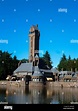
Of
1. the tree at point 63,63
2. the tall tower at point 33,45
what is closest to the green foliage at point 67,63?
the tree at point 63,63

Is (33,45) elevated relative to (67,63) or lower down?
elevated

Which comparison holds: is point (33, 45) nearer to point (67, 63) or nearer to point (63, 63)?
point (63, 63)

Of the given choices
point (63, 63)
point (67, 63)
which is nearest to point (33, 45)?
point (63, 63)

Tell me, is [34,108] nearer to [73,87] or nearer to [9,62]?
[9,62]

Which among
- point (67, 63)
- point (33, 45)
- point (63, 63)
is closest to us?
point (33, 45)

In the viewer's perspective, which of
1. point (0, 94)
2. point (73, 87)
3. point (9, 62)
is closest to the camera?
point (9, 62)

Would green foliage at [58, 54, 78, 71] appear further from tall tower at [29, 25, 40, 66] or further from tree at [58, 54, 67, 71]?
tall tower at [29, 25, 40, 66]

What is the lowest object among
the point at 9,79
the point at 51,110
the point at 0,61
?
the point at 51,110

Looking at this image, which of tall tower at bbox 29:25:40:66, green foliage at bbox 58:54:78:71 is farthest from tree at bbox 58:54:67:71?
tall tower at bbox 29:25:40:66

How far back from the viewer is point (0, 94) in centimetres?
310

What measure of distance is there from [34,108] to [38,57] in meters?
0.71

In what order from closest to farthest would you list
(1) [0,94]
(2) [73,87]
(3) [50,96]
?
1. (1) [0,94]
2. (3) [50,96]
3. (2) [73,87]

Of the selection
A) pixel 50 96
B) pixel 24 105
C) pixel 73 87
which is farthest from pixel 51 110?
pixel 73 87

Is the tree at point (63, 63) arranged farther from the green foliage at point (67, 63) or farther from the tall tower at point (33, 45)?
the tall tower at point (33, 45)
